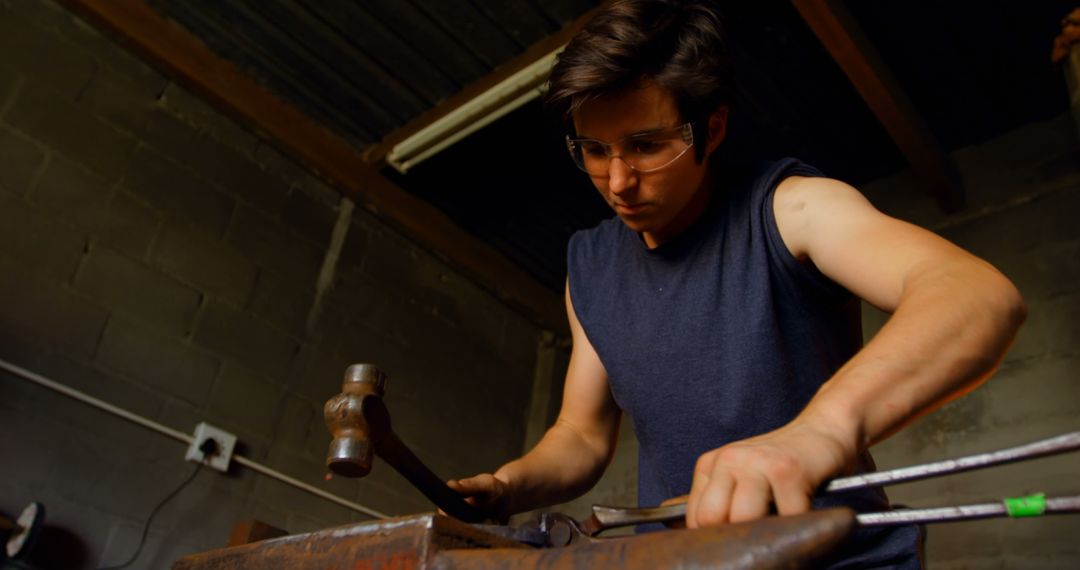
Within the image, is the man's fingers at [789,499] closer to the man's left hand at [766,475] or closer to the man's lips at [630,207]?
the man's left hand at [766,475]

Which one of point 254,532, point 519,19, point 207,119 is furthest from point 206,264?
point 254,532

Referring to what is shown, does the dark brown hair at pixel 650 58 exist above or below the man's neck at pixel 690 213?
above

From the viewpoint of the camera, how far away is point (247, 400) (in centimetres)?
321

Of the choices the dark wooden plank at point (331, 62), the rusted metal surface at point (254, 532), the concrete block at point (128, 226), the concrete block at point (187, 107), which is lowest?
the rusted metal surface at point (254, 532)

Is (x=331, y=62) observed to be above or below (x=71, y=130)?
above

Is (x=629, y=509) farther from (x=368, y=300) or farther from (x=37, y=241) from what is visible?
(x=368, y=300)

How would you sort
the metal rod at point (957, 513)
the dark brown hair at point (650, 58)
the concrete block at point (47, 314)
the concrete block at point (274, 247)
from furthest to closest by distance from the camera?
the concrete block at point (274, 247)
the concrete block at point (47, 314)
the dark brown hair at point (650, 58)
the metal rod at point (957, 513)

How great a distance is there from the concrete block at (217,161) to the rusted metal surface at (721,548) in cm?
305

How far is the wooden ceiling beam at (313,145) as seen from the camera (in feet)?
10.6

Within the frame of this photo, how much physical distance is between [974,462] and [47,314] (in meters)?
2.88

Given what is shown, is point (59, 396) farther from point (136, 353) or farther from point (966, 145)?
point (966, 145)

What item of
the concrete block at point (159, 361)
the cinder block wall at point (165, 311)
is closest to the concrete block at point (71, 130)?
the cinder block wall at point (165, 311)

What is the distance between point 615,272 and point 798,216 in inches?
14.6

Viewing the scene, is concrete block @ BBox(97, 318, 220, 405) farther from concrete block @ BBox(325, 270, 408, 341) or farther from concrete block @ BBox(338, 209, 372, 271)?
concrete block @ BBox(338, 209, 372, 271)
